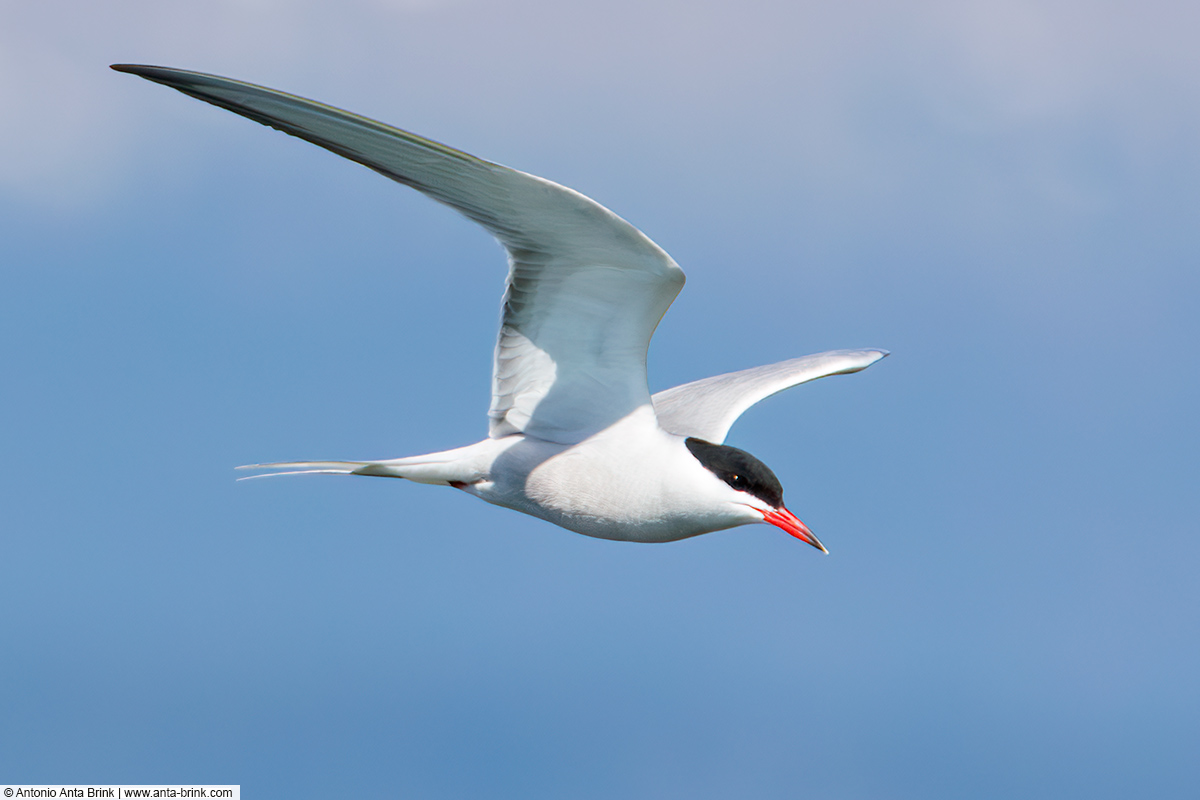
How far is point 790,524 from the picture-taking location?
5.31m

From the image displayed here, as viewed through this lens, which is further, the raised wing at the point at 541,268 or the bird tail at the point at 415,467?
the bird tail at the point at 415,467

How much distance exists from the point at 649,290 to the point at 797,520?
142 cm

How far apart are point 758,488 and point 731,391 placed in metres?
1.89

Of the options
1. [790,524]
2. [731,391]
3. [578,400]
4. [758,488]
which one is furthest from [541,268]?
[731,391]

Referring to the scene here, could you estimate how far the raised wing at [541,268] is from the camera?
3.82 metres

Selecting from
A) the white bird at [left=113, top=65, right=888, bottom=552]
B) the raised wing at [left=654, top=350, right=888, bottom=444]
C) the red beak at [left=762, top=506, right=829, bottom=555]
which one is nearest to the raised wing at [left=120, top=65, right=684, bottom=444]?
the white bird at [left=113, top=65, right=888, bottom=552]

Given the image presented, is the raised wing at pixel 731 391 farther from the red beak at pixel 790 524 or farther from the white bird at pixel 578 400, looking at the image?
the red beak at pixel 790 524

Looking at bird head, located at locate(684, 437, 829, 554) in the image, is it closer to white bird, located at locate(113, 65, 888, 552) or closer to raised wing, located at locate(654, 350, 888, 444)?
white bird, located at locate(113, 65, 888, 552)

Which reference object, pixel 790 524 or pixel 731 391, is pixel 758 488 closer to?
pixel 790 524

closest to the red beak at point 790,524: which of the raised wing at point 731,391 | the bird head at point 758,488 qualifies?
the bird head at point 758,488

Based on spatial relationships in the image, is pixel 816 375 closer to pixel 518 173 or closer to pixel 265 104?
pixel 518 173

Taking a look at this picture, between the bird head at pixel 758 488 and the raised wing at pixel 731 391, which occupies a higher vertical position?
the raised wing at pixel 731 391

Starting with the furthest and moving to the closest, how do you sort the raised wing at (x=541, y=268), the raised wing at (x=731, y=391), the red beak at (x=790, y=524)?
the raised wing at (x=731, y=391)
the red beak at (x=790, y=524)
the raised wing at (x=541, y=268)

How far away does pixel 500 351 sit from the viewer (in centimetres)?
570
